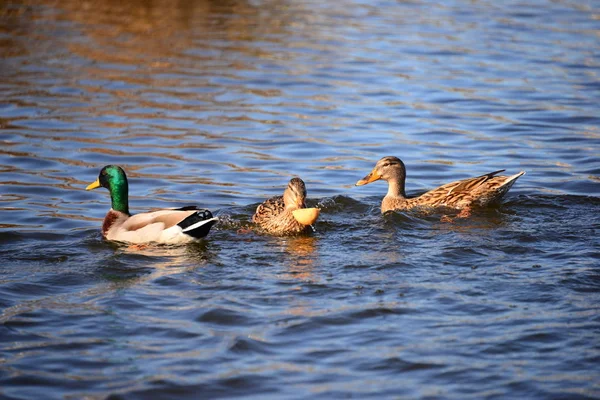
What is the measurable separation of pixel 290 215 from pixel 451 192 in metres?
2.03

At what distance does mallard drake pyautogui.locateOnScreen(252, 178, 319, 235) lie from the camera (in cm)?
1023

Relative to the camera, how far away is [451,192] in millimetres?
11258

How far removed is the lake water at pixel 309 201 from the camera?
696cm

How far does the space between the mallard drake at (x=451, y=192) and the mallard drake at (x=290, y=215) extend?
1.35 metres

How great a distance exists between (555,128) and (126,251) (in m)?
8.29

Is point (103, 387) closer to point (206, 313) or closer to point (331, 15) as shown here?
point (206, 313)

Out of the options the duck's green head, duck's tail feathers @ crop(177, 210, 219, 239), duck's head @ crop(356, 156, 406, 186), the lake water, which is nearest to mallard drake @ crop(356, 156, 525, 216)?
duck's head @ crop(356, 156, 406, 186)

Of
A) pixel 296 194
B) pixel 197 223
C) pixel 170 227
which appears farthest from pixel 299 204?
pixel 170 227

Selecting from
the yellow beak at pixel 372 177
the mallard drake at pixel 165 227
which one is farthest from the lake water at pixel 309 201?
the yellow beak at pixel 372 177

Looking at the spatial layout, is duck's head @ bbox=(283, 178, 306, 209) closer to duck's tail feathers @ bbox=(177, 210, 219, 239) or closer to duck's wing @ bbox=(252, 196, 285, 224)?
duck's wing @ bbox=(252, 196, 285, 224)

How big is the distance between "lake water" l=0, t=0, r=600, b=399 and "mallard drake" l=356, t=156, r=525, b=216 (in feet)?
0.64

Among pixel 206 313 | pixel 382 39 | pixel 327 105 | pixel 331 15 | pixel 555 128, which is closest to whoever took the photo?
pixel 206 313

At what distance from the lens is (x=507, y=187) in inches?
443

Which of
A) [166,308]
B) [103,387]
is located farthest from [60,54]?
[103,387]
